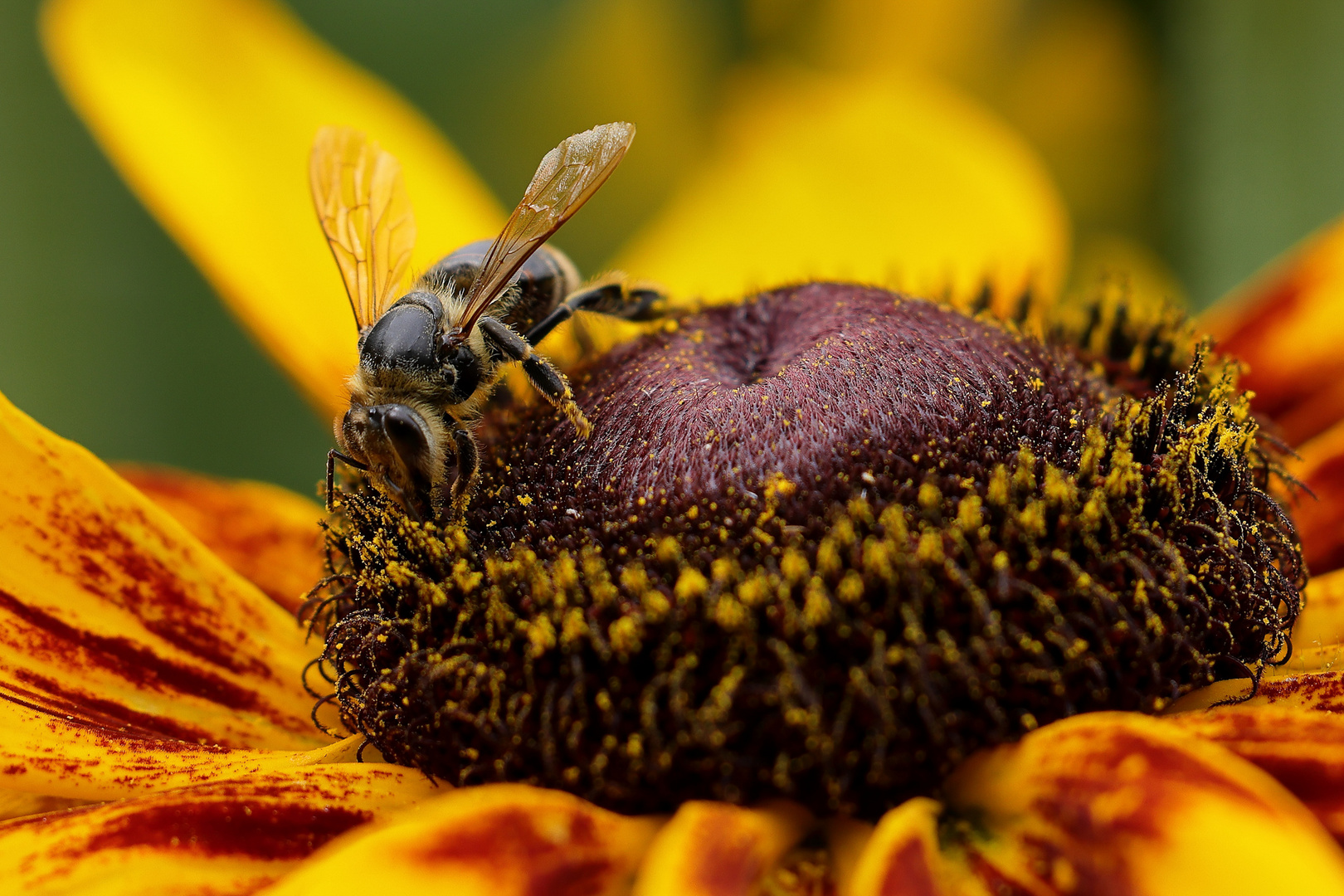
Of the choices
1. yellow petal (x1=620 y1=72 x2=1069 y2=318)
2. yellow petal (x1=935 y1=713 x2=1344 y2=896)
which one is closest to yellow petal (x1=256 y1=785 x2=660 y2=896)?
yellow petal (x1=935 y1=713 x2=1344 y2=896)

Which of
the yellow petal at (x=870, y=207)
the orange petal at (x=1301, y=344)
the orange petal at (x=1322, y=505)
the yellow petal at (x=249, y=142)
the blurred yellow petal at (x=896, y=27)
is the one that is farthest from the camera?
the blurred yellow petal at (x=896, y=27)

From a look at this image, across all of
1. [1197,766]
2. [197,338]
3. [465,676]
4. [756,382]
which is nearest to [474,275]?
[756,382]

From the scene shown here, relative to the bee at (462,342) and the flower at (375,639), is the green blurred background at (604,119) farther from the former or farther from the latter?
the bee at (462,342)

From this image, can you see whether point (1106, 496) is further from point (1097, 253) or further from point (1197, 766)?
point (1097, 253)

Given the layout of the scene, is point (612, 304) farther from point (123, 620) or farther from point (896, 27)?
point (896, 27)

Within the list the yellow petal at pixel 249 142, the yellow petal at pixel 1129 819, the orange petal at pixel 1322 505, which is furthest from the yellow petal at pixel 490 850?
the yellow petal at pixel 249 142

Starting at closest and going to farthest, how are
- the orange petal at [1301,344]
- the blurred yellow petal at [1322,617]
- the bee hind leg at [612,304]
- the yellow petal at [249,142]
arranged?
1. the blurred yellow petal at [1322,617]
2. the bee hind leg at [612,304]
3. the orange petal at [1301,344]
4. the yellow petal at [249,142]

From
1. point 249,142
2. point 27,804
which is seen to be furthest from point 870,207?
point 27,804

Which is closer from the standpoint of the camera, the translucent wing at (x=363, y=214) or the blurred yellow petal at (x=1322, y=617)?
the blurred yellow petal at (x=1322, y=617)
